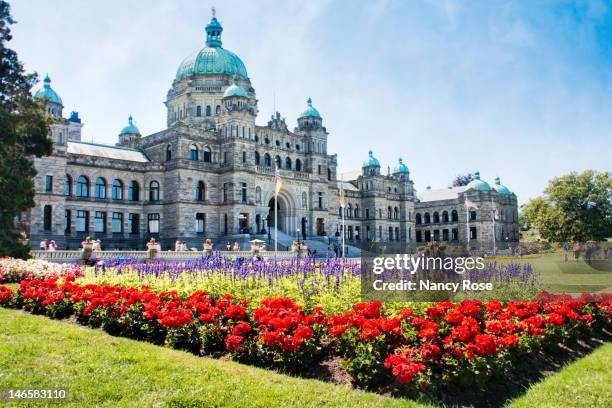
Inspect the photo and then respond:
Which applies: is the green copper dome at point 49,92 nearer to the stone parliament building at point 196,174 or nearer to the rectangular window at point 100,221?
the stone parliament building at point 196,174

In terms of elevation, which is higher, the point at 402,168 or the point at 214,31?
the point at 214,31

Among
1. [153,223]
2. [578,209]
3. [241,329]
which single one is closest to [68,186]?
[153,223]

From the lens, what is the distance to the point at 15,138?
26.5 m

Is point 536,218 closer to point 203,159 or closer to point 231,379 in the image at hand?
point 203,159

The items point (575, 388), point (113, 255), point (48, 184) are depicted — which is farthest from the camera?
point (48, 184)

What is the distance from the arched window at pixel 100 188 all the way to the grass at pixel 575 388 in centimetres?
4480

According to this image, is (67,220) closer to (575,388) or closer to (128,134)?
(128,134)

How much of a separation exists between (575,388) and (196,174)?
144 feet

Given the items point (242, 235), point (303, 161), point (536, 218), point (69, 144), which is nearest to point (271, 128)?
point (303, 161)

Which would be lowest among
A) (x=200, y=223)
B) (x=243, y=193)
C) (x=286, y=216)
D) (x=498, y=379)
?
(x=498, y=379)

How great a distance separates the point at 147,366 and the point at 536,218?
59856 mm

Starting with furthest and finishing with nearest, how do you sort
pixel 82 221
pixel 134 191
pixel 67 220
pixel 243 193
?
pixel 243 193
pixel 134 191
pixel 82 221
pixel 67 220

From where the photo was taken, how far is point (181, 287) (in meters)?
15.1

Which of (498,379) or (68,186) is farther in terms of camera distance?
(68,186)
